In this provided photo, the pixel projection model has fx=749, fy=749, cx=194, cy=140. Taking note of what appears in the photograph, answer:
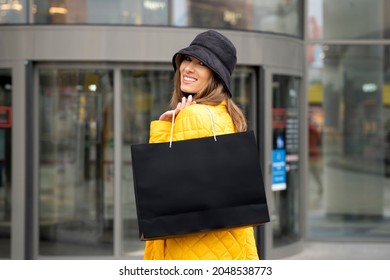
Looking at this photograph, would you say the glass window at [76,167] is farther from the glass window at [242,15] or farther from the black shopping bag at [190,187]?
→ the black shopping bag at [190,187]

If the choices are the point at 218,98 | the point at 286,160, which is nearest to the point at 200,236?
the point at 218,98

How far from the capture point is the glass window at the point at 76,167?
28.0ft

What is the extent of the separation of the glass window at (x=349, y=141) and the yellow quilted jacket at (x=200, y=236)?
784 centimetres

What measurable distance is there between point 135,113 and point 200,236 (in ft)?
20.2

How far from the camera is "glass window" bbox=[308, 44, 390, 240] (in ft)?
33.8

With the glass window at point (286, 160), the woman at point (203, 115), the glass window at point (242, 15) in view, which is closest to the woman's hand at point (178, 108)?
the woman at point (203, 115)

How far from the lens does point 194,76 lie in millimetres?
2660

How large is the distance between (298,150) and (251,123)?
3.61 ft

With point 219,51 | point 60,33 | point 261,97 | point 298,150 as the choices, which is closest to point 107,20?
point 60,33

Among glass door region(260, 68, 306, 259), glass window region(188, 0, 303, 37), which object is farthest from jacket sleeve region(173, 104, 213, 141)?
glass door region(260, 68, 306, 259)

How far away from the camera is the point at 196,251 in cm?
254

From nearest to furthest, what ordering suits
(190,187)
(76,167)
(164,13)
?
(190,187), (164,13), (76,167)

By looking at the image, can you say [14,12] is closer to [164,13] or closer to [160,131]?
[164,13]

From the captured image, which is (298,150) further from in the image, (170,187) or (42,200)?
(170,187)
